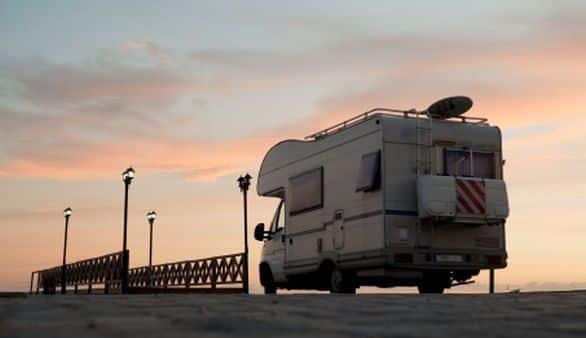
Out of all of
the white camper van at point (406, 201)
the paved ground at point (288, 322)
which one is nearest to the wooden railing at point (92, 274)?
the white camper van at point (406, 201)

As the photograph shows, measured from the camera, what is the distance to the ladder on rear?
16.1m

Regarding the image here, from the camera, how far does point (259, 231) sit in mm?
20500

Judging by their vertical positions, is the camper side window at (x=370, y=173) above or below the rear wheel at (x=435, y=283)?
above

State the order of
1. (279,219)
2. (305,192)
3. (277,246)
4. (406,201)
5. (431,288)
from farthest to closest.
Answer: (279,219), (277,246), (305,192), (431,288), (406,201)

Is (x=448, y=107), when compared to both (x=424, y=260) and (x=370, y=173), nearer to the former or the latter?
(x=370, y=173)

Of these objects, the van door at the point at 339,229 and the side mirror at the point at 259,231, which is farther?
the side mirror at the point at 259,231

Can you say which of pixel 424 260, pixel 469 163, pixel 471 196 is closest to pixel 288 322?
pixel 424 260

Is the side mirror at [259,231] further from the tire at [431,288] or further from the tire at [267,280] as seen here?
the tire at [431,288]

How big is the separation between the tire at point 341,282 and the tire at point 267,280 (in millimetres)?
3216

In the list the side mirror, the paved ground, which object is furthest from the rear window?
the paved ground

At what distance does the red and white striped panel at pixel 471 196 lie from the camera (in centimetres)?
1595

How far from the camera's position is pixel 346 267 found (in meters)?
16.8

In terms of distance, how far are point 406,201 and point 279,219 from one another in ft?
15.7

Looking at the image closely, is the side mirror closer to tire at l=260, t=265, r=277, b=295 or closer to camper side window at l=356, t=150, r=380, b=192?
tire at l=260, t=265, r=277, b=295
